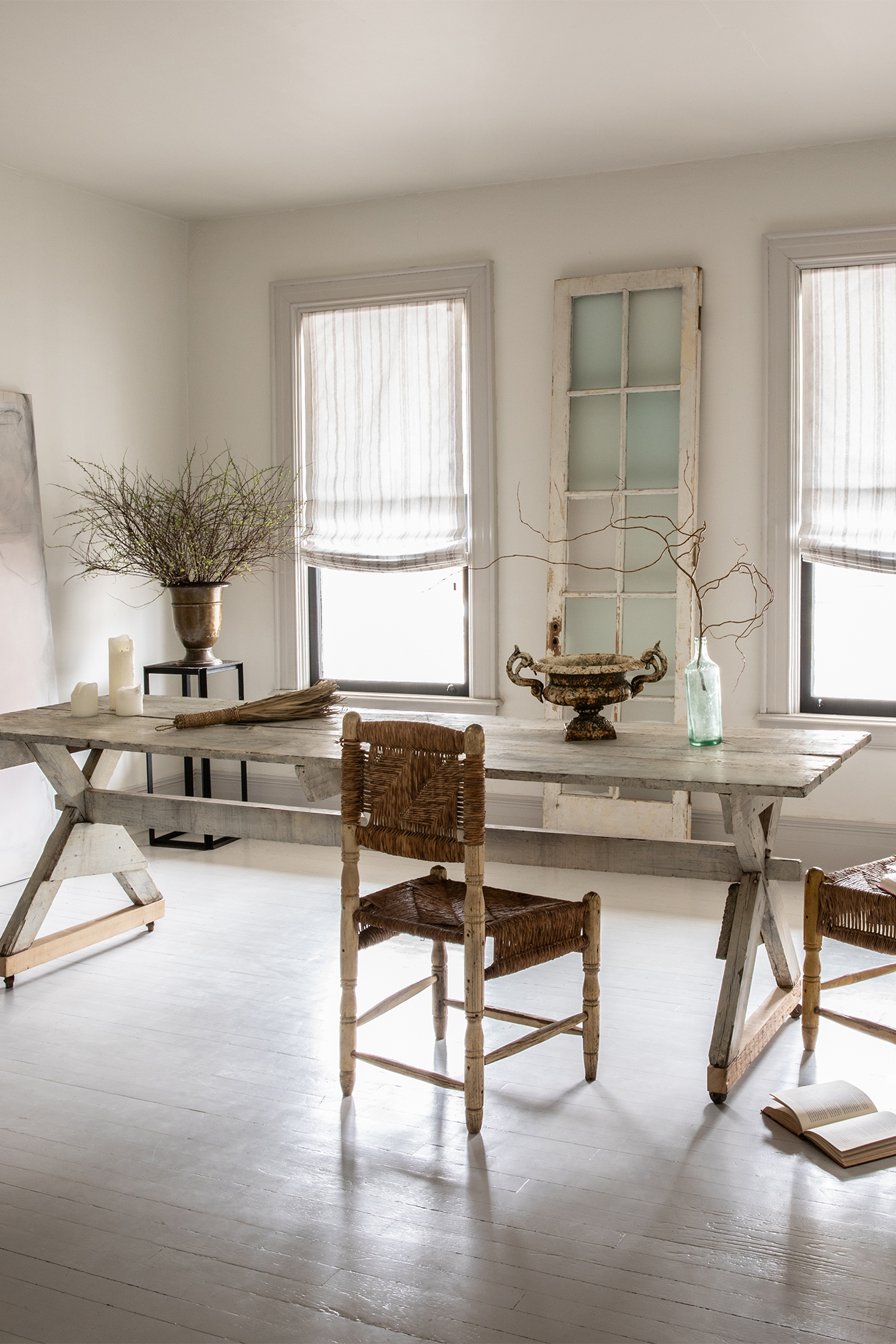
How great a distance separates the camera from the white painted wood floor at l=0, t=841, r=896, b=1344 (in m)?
2.14

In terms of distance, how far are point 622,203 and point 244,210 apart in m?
1.98

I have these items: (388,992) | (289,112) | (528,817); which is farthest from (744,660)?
(289,112)

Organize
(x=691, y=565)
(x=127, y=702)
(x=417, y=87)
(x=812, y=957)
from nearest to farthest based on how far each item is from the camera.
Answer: (x=812, y=957)
(x=127, y=702)
(x=417, y=87)
(x=691, y=565)

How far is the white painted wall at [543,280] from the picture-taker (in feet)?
16.5

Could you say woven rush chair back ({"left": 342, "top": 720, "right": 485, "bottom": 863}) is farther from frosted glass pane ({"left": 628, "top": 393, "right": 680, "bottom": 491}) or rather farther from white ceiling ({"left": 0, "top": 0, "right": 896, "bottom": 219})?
frosted glass pane ({"left": 628, "top": 393, "right": 680, "bottom": 491})

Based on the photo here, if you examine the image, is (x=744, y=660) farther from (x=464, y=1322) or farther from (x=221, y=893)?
(x=464, y=1322)

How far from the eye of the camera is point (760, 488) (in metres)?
5.12

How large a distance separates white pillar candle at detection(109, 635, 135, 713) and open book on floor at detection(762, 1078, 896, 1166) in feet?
7.87

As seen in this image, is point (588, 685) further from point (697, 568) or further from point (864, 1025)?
point (697, 568)

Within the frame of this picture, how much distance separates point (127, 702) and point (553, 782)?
1677 millimetres

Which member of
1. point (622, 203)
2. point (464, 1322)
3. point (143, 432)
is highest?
point (622, 203)

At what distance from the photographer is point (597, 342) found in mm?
5332

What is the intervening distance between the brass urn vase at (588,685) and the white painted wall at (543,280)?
2.03m

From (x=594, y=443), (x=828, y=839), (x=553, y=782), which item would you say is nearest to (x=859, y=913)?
(x=553, y=782)
